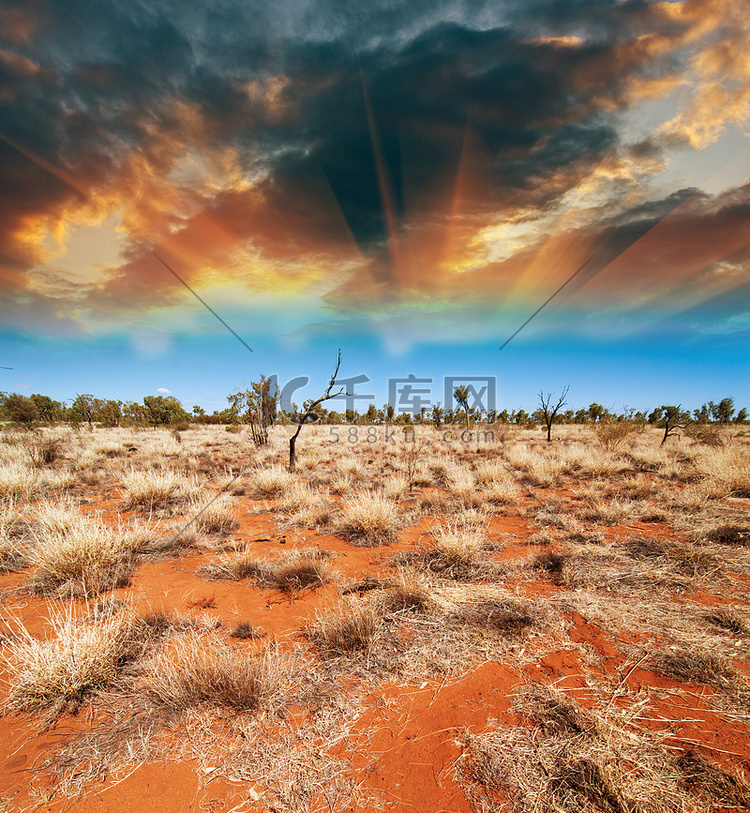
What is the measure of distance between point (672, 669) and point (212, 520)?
740 cm

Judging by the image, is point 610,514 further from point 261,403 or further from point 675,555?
point 261,403

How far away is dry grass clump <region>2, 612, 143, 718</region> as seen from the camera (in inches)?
106

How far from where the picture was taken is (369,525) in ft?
22.2

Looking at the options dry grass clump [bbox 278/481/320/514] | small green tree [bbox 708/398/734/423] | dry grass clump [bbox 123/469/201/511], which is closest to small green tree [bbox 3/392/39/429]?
dry grass clump [bbox 123/469/201/511]

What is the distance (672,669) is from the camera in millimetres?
2943

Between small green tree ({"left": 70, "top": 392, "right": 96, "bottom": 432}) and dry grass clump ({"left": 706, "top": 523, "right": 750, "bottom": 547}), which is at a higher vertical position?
small green tree ({"left": 70, "top": 392, "right": 96, "bottom": 432})

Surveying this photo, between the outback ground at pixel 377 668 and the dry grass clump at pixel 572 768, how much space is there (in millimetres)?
12

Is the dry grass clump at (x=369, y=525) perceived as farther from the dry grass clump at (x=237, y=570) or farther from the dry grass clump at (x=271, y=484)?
the dry grass clump at (x=271, y=484)

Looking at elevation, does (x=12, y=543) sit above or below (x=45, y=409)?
below

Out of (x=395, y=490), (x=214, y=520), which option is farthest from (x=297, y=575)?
(x=395, y=490)

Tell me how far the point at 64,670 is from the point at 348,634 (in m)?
2.38

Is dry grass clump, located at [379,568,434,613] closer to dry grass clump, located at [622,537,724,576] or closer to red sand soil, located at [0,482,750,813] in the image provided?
red sand soil, located at [0,482,750,813]

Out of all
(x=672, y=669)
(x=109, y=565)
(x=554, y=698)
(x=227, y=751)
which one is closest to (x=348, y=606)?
(x=227, y=751)

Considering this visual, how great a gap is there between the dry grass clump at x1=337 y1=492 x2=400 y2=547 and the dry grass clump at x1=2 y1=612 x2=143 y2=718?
4102mm
